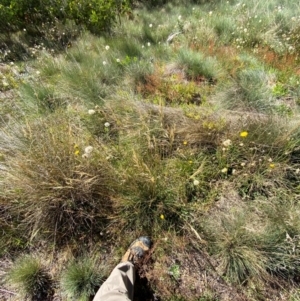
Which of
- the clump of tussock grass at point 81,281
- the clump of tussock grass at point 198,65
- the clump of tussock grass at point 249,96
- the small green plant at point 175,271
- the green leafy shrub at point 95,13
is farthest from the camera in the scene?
the green leafy shrub at point 95,13

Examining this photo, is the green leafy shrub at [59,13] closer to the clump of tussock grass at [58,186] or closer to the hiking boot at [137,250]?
the clump of tussock grass at [58,186]

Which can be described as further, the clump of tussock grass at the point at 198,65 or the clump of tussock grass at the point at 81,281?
the clump of tussock grass at the point at 198,65

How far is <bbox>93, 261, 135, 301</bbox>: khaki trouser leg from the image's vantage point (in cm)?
188

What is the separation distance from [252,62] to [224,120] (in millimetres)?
1977

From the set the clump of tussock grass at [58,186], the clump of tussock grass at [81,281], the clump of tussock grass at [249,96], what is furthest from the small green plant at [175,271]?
the clump of tussock grass at [249,96]

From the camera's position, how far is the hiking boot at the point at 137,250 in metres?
2.18

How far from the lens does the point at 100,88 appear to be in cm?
349

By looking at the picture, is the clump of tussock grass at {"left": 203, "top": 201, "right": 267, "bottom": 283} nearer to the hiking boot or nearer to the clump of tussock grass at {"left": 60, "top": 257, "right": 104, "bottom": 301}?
the hiking boot

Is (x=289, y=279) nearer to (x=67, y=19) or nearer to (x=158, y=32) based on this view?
(x=158, y=32)

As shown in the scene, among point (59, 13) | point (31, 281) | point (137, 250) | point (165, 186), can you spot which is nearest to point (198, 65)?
point (165, 186)

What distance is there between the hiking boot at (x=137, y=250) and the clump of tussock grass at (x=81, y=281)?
0.28m

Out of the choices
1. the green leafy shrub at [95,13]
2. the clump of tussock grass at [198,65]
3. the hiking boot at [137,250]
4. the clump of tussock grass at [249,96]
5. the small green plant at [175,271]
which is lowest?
the small green plant at [175,271]

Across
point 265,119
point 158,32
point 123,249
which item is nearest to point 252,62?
point 265,119

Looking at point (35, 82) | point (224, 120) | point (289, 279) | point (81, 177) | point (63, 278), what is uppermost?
point (35, 82)
